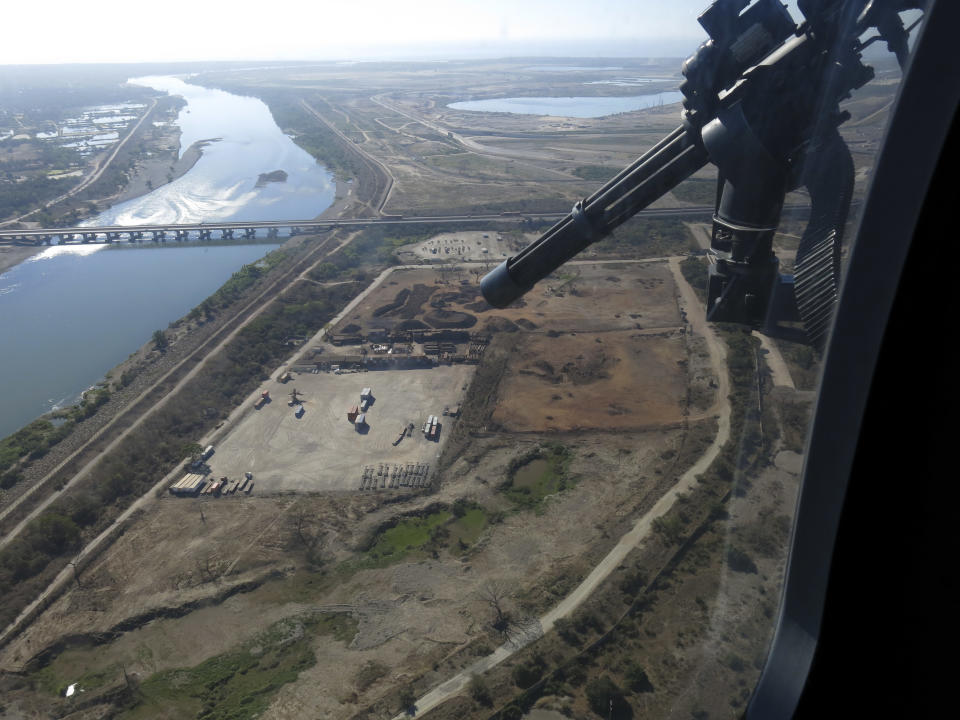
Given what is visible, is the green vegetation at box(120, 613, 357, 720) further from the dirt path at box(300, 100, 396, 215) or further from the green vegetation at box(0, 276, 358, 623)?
the dirt path at box(300, 100, 396, 215)

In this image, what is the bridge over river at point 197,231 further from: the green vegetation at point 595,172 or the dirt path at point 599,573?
the dirt path at point 599,573

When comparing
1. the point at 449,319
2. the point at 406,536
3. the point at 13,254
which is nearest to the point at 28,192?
the point at 13,254

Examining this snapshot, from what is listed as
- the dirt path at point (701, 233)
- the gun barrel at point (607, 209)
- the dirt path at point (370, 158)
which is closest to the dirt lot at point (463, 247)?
the dirt path at point (370, 158)

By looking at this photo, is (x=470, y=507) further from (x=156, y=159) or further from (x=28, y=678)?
(x=156, y=159)

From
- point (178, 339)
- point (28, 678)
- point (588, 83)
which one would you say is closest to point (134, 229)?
point (178, 339)

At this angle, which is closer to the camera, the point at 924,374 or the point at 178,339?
the point at 924,374
